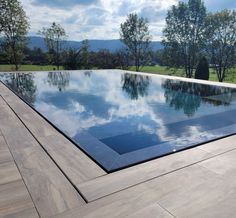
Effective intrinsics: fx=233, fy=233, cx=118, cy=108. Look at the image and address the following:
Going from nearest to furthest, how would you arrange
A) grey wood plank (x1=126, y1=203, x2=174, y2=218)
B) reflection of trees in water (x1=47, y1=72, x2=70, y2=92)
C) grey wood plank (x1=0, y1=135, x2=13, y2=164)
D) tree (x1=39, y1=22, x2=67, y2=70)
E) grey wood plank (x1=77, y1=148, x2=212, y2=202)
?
grey wood plank (x1=126, y1=203, x2=174, y2=218) < grey wood plank (x1=77, y1=148, x2=212, y2=202) < grey wood plank (x1=0, y1=135, x2=13, y2=164) < reflection of trees in water (x1=47, y1=72, x2=70, y2=92) < tree (x1=39, y1=22, x2=67, y2=70)

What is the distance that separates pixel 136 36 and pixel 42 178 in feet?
63.5

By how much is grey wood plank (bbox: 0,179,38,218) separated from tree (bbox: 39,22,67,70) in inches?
719

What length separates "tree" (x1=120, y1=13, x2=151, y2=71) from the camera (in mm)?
19688

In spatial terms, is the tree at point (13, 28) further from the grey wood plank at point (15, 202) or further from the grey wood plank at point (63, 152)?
the grey wood plank at point (15, 202)

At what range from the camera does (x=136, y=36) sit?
792 inches

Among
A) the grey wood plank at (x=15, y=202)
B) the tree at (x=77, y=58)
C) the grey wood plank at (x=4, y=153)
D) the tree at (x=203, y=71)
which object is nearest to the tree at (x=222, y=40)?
the tree at (x=203, y=71)

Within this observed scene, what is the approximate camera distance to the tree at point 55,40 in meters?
19.5

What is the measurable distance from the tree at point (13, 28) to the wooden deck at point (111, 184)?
51.5 feet

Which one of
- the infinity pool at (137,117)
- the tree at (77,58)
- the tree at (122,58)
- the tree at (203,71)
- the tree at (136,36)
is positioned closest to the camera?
the infinity pool at (137,117)

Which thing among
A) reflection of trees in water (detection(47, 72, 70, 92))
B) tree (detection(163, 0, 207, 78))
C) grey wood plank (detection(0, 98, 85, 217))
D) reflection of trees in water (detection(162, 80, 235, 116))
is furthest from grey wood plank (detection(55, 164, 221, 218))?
tree (detection(163, 0, 207, 78))

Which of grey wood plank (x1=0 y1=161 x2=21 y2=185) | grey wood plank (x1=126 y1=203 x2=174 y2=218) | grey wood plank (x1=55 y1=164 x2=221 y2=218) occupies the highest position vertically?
grey wood plank (x1=0 y1=161 x2=21 y2=185)

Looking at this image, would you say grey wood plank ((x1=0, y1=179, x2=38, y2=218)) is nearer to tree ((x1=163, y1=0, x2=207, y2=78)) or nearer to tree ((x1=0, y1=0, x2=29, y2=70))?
tree ((x1=0, y1=0, x2=29, y2=70))

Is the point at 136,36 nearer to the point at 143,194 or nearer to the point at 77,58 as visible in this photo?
the point at 77,58

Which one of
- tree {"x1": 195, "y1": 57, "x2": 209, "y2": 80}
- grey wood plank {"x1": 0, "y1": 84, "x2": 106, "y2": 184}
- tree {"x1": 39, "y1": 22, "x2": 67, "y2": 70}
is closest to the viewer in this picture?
grey wood plank {"x1": 0, "y1": 84, "x2": 106, "y2": 184}
